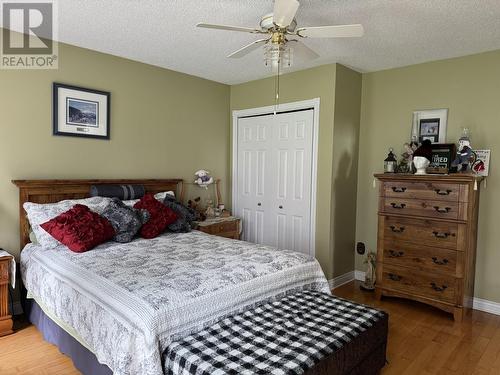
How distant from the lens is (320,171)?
3.79 meters

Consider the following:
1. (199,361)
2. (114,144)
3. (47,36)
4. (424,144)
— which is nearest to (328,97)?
(424,144)

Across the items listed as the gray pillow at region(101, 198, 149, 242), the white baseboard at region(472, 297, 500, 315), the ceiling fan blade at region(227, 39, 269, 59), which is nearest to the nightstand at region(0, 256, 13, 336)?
the gray pillow at region(101, 198, 149, 242)

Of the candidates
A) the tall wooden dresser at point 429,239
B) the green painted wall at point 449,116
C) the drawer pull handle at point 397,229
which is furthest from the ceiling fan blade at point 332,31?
the drawer pull handle at point 397,229

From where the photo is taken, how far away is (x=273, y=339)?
1.75 meters

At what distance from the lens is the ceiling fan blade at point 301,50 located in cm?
243

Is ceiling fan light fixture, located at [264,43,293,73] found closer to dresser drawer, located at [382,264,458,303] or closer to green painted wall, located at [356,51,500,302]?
green painted wall, located at [356,51,500,302]

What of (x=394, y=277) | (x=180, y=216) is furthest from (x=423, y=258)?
(x=180, y=216)

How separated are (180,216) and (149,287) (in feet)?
5.16

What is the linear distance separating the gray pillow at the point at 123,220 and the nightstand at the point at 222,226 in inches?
34.8

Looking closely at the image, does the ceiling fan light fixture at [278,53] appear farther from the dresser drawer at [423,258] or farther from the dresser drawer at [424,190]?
the dresser drawer at [423,258]

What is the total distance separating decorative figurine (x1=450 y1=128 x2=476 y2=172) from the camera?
10.2ft

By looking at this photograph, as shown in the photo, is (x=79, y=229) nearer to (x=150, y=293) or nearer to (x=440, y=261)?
(x=150, y=293)

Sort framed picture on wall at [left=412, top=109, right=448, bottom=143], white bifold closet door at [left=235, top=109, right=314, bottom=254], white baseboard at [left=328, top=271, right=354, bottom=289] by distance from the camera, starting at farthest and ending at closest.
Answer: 1. white bifold closet door at [left=235, top=109, right=314, bottom=254]
2. white baseboard at [left=328, top=271, right=354, bottom=289]
3. framed picture on wall at [left=412, top=109, right=448, bottom=143]

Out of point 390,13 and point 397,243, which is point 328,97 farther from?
point 397,243
